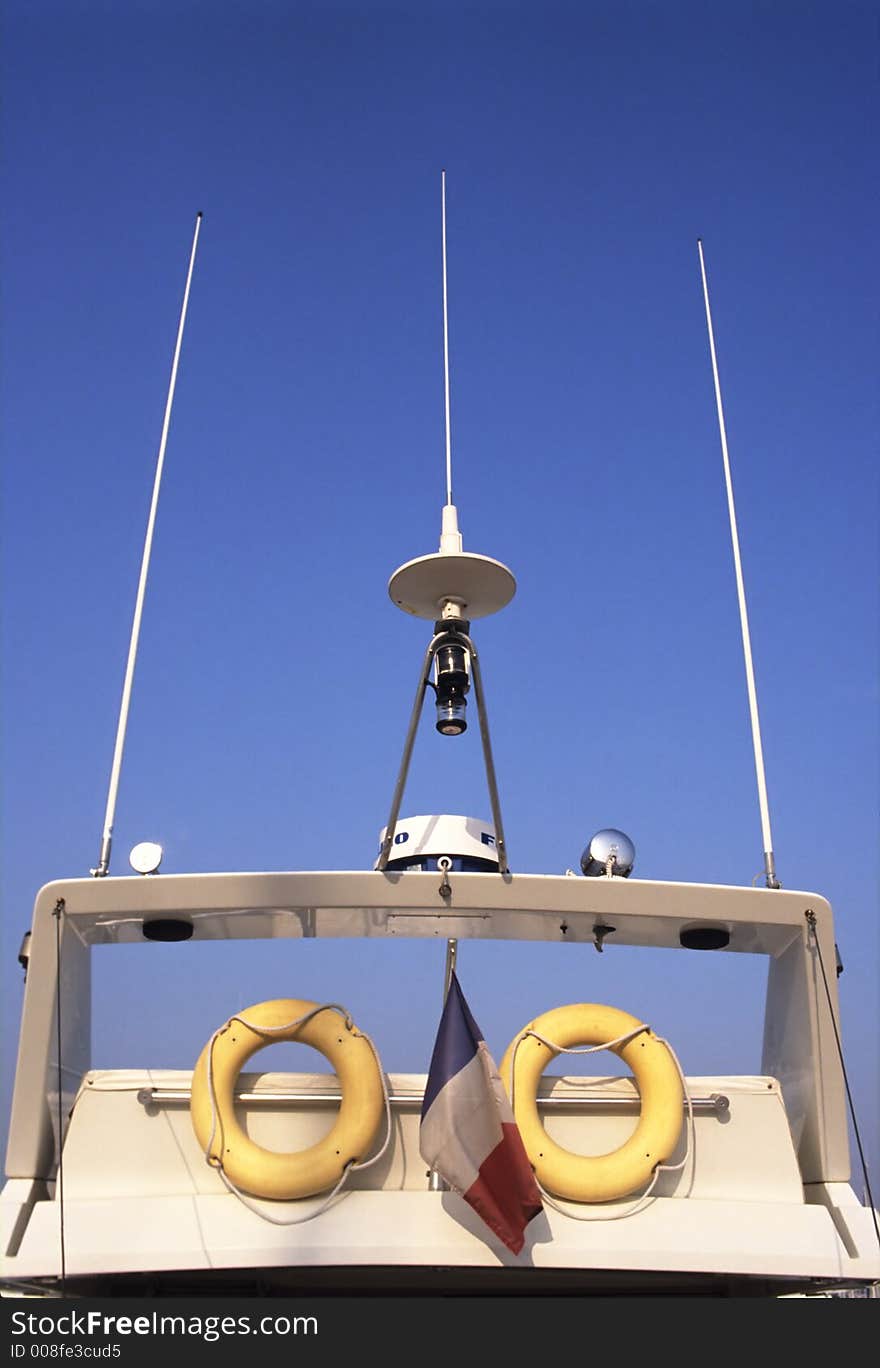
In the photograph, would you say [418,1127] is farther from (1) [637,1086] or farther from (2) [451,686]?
(2) [451,686]

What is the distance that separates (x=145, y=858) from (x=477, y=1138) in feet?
6.22

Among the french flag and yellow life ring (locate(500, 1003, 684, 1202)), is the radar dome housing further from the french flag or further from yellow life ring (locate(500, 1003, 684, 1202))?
the french flag

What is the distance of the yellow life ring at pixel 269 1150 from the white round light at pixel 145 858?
0.76 m

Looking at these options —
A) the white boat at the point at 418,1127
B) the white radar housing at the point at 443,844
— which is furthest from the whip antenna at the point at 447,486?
the white radar housing at the point at 443,844

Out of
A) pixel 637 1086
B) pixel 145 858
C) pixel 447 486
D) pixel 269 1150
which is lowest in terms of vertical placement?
pixel 269 1150

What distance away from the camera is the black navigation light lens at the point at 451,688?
4.21 metres

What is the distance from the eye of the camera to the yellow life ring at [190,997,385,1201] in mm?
4176

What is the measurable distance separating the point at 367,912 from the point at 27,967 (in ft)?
4.90

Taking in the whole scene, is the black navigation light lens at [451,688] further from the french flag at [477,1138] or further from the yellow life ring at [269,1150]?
the yellow life ring at [269,1150]

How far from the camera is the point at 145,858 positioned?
4.81 metres

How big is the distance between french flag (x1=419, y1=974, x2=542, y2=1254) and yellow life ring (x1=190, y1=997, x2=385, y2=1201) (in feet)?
1.21

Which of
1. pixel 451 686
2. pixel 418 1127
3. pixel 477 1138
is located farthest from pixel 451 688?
pixel 418 1127
